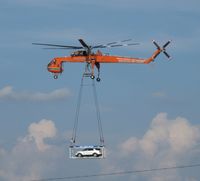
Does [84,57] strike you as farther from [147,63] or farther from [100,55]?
[147,63]

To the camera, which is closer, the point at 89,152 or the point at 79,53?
the point at 89,152

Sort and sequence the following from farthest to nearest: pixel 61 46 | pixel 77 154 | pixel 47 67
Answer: pixel 47 67 < pixel 61 46 < pixel 77 154

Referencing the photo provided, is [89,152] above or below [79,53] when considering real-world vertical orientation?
below

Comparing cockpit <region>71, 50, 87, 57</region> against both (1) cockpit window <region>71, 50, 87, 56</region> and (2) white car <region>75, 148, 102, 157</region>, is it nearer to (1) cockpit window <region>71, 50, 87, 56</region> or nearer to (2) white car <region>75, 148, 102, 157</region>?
(1) cockpit window <region>71, 50, 87, 56</region>

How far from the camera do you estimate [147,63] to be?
125812 mm

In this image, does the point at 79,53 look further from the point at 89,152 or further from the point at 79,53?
the point at 89,152

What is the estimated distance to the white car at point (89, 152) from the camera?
364 ft

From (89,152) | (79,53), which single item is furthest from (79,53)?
(89,152)

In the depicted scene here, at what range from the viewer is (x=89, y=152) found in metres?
113

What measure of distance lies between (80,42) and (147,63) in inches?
495

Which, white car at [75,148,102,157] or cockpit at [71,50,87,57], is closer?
white car at [75,148,102,157]

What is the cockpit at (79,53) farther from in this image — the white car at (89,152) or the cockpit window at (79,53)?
the white car at (89,152)

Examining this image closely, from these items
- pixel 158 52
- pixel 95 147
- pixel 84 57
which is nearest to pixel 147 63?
pixel 158 52

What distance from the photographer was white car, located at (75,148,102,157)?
364 feet
